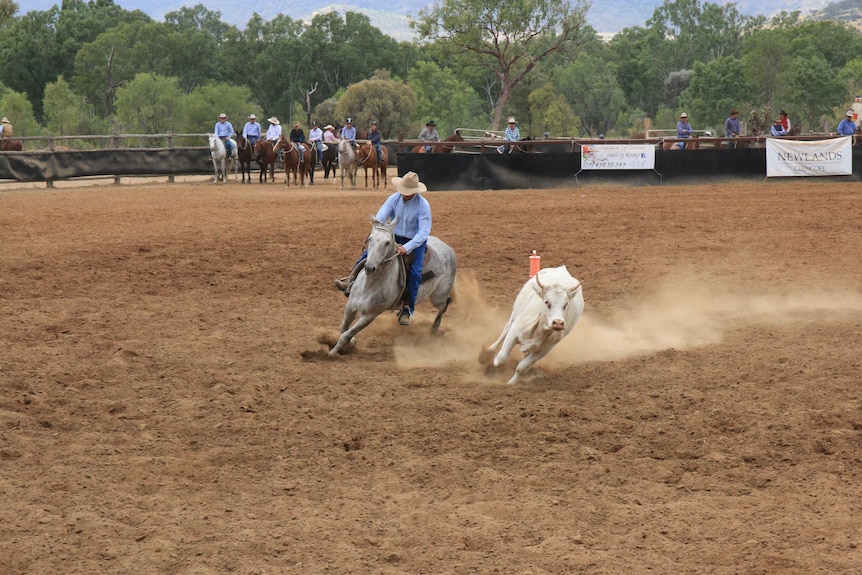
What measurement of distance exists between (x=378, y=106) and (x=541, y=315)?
173ft

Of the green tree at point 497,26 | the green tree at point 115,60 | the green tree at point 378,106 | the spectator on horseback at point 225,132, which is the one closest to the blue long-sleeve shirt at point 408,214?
the spectator on horseback at point 225,132

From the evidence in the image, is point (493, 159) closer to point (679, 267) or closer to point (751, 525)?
point (679, 267)

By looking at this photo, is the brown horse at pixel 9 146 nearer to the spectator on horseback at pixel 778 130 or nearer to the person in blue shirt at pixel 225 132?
the person in blue shirt at pixel 225 132

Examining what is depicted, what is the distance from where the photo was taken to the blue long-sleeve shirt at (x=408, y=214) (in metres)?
9.49

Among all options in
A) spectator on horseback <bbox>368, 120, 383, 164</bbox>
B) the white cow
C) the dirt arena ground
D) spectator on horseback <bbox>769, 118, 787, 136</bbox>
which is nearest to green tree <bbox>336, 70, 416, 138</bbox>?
spectator on horseback <bbox>368, 120, 383, 164</bbox>

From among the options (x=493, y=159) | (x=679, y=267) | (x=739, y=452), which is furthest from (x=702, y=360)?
(x=493, y=159)

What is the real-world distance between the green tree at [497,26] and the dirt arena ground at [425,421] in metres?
43.6

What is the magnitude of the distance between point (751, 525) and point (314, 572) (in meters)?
2.32

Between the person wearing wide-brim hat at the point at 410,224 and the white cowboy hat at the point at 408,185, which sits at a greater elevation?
the white cowboy hat at the point at 408,185

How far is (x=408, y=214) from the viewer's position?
31.6 ft

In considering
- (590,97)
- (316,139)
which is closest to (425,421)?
(316,139)

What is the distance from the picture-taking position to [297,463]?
6457mm

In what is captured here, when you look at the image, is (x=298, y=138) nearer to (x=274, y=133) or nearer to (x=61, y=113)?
(x=274, y=133)

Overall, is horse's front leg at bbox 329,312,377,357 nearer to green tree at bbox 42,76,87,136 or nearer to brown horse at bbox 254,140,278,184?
brown horse at bbox 254,140,278,184
